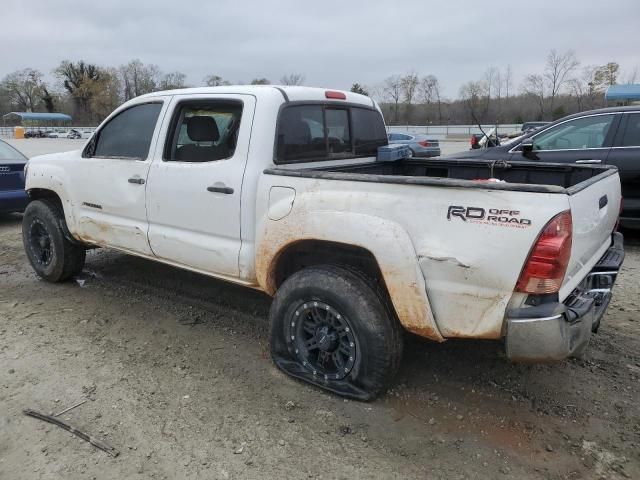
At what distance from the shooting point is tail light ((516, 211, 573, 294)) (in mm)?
2363

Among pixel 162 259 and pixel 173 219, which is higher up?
pixel 173 219

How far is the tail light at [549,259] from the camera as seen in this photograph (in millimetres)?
2363

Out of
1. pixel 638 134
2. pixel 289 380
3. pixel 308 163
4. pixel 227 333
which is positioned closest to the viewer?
pixel 289 380

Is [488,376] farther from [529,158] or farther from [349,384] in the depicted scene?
[529,158]

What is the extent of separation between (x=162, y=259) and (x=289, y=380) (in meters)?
1.49

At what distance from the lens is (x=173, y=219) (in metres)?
3.90

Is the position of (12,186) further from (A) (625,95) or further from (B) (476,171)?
(A) (625,95)

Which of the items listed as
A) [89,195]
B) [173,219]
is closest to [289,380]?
[173,219]

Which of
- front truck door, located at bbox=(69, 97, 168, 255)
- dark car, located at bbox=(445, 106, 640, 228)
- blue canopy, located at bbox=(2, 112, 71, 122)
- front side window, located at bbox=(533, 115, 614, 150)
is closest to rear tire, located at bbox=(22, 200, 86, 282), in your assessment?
front truck door, located at bbox=(69, 97, 168, 255)

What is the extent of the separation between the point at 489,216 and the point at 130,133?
3136mm

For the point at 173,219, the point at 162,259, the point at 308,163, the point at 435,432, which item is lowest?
the point at 435,432

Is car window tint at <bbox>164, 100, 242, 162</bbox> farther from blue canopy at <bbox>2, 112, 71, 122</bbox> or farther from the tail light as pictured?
blue canopy at <bbox>2, 112, 71, 122</bbox>

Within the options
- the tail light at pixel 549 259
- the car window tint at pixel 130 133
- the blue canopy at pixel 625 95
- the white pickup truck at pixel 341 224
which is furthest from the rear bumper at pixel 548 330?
the blue canopy at pixel 625 95

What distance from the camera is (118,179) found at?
4285 mm
